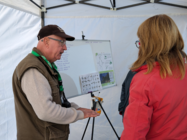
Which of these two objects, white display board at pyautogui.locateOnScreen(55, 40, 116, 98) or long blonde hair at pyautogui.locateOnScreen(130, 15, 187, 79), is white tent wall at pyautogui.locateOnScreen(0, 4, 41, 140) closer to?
white display board at pyautogui.locateOnScreen(55, 40, 116, 98)

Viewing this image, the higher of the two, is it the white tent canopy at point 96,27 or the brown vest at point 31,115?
the white tent canopy at point 96,27

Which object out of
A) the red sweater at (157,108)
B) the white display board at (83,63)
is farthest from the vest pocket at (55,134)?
the white display board at (83,63)

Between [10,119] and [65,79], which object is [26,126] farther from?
[10,119]

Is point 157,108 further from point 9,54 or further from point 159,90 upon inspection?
point 9,54

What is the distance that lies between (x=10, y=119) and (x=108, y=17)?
2.14 metres

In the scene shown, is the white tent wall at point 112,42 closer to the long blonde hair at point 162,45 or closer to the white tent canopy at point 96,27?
the white tent canopy at point 96,27

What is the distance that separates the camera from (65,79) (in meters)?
1.79

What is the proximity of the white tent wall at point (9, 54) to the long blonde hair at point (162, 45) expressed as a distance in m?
1.67

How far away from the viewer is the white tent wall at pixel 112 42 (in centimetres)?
246

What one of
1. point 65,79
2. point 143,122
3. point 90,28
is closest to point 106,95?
point 65,79

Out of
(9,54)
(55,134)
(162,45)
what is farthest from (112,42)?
(55,134)

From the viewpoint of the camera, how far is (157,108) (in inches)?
31.6

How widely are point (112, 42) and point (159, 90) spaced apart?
185 cm

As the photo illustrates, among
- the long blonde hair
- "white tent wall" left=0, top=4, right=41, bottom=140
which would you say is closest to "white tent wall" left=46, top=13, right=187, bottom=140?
"white tent wall" left=0, top=4, right=41, bottom=140
